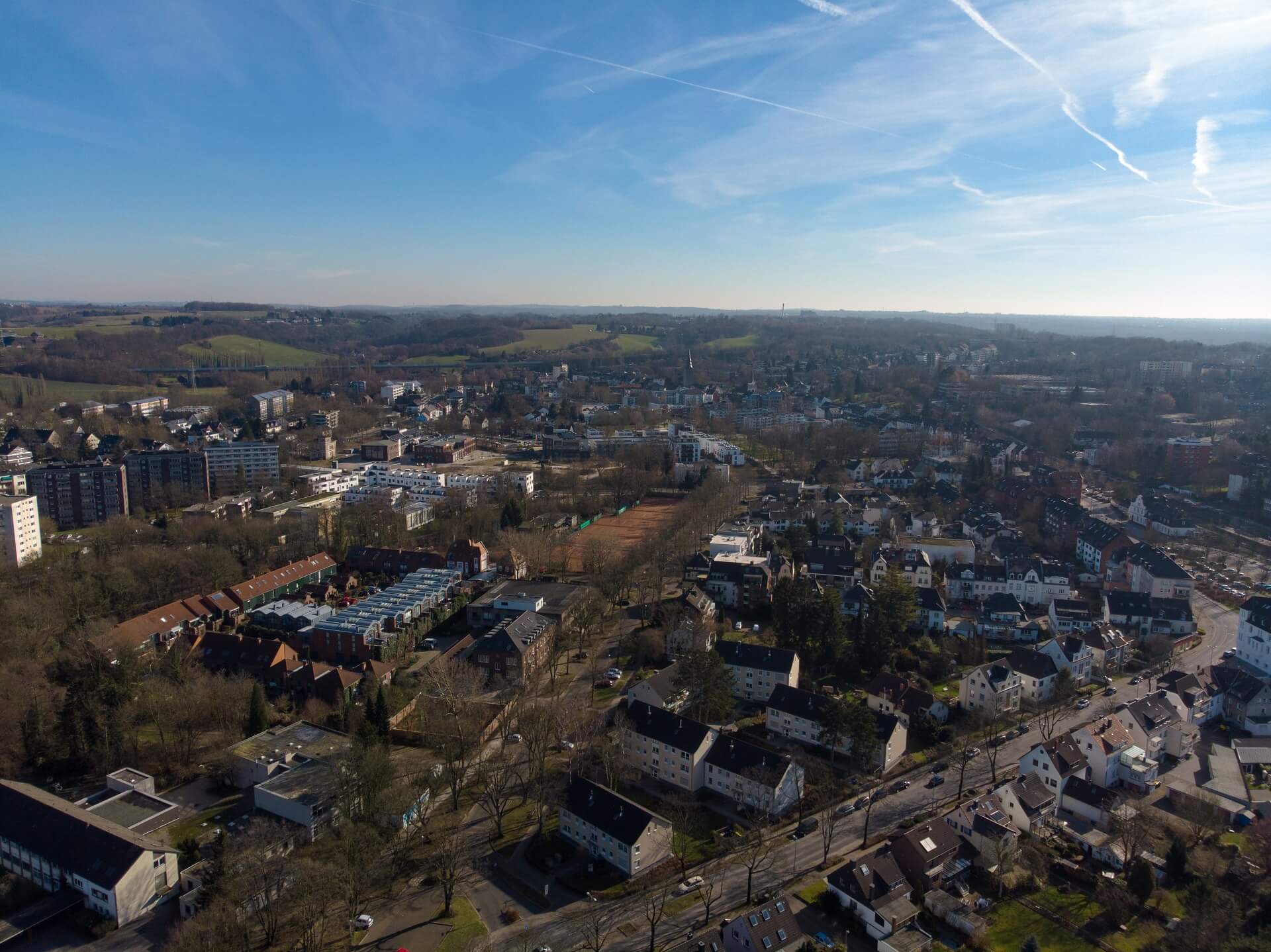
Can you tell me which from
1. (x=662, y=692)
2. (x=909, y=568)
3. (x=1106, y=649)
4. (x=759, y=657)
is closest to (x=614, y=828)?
(x=662, y=692)

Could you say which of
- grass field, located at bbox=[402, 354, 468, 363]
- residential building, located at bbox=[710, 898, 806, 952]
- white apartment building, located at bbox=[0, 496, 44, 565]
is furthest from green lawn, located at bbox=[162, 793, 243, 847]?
grass field, located at bbox=[402, 354, 468, 363]

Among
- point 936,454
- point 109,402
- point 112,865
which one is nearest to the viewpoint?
point 112,865

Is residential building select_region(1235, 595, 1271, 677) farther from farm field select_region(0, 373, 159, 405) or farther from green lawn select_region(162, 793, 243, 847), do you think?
farm field select_region(0, 373, 159, 405)

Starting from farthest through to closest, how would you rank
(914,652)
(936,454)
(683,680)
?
1. (936,454)
2. (914,652)
3. (683,680)

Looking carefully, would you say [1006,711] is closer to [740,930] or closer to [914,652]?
[914,652]

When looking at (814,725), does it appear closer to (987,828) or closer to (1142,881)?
(987,828)

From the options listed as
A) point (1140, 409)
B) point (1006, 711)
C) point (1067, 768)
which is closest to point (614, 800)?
point (1067, 768)

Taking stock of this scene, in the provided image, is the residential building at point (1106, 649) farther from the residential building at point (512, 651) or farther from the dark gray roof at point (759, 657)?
the residential building at point (512, 651)
